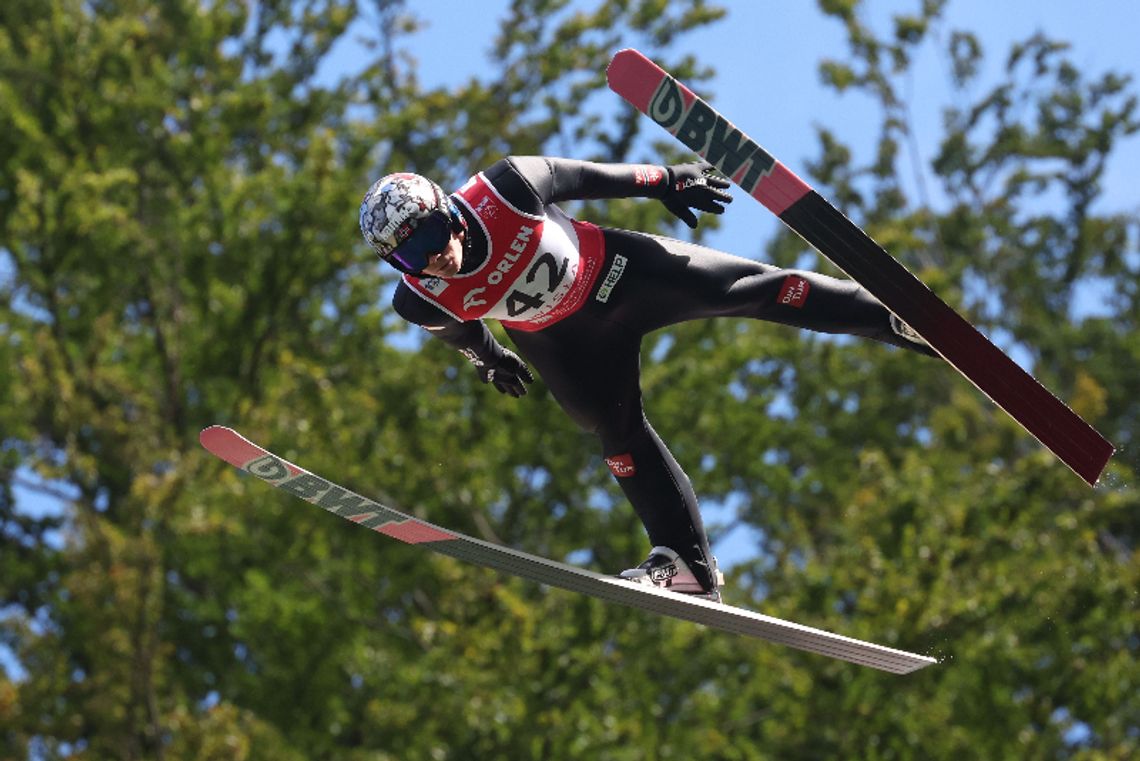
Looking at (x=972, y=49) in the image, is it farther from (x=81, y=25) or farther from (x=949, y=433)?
(x=81, y=25)

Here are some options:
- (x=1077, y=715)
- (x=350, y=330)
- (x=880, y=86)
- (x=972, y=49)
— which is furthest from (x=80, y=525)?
(x=972, y=49)

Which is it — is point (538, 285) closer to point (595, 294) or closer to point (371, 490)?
point (595, 294)

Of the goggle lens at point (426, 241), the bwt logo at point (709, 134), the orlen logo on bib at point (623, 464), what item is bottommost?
the goggle lens at point (426, 241)

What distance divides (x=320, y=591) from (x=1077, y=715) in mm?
8165

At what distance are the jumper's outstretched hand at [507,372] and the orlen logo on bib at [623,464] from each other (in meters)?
0.51

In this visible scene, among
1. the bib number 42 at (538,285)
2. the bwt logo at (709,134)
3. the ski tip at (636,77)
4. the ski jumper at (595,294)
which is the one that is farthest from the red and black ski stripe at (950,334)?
the bib number 42 at (538,285)

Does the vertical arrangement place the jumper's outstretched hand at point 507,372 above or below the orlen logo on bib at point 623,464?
above

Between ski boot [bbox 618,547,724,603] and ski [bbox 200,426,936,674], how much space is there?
99 mm

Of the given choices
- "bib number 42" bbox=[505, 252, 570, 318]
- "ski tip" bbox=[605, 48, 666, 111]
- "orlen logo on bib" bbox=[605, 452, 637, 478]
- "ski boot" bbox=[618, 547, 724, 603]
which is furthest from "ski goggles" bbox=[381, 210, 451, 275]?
"ski boot" bbox=[618, 547, 724, 603]

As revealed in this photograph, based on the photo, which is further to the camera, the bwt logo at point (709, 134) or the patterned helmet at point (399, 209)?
the bwt logo at point (709, 134)

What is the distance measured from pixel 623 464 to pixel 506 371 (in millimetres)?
679

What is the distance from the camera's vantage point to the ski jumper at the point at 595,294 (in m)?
6.60

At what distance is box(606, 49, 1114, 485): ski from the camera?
653 cm

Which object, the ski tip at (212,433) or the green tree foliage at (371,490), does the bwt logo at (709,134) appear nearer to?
the ski tip at (212,433)
